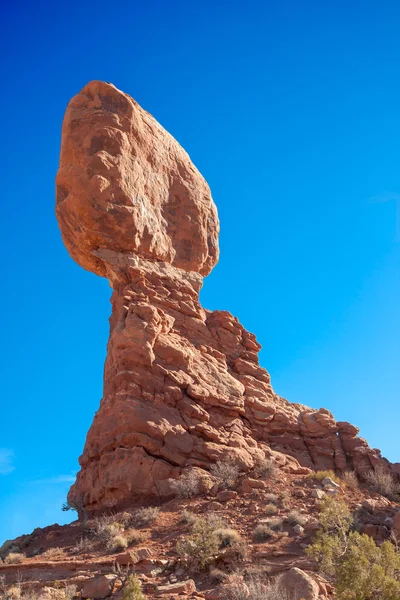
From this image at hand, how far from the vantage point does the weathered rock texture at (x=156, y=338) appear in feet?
62.3

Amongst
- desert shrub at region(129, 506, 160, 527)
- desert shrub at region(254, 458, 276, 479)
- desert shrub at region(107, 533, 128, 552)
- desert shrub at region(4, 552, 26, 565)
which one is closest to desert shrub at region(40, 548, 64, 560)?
desert shrub at region(4, 552, 26, 565)

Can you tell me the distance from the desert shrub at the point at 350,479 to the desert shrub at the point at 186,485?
17.7 ft

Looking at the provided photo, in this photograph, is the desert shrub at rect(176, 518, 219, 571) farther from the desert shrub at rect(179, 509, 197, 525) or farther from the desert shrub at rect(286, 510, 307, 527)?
the desert shrub at rect(286, 510, 307, 527)

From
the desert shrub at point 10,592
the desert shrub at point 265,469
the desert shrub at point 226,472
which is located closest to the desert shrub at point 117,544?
the desert shrub at point 10,592

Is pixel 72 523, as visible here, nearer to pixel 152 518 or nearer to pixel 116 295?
pixel 152 518

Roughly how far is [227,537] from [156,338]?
27.0 feet

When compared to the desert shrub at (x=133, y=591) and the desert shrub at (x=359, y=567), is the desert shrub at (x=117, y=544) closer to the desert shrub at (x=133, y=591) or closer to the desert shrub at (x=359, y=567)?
the desert shrub at (x=133, y=591)

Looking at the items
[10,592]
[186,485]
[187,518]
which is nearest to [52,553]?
[10,592]

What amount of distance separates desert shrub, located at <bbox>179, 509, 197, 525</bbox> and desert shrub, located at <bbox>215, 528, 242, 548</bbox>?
1322 mm

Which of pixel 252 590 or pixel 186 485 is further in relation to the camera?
pixel 186 485

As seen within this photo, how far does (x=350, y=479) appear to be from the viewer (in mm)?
20172

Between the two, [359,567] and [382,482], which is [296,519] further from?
[382,482]

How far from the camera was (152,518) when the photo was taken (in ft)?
53.7

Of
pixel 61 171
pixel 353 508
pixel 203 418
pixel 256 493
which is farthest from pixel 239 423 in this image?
pixel 61 171
